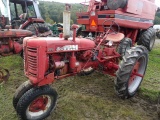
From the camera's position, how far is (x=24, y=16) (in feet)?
22.9

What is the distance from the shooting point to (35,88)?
99.2 inches

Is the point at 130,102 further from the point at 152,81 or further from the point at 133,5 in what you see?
the point at 133,5

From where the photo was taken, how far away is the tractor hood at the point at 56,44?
2.42 meters

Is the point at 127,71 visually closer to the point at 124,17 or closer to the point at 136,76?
the point at 136,76

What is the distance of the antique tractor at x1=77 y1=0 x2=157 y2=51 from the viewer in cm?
521

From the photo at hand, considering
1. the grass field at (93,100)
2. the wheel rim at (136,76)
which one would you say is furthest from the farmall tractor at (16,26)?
the wheel rim at (136,76)

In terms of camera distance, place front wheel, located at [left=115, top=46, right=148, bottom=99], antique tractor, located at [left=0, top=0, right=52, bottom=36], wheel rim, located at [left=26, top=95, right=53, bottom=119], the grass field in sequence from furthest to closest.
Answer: antique tractor, located at [left=0, top=0, right=52, bottom=36]
front wheel, located at [left=115, top=46, right=148, bottom=99]
the grass field
wheel rim, located at [left=26, top=95, right=53, bottom=119]

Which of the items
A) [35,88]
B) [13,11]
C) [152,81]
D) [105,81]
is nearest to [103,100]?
[105,81]

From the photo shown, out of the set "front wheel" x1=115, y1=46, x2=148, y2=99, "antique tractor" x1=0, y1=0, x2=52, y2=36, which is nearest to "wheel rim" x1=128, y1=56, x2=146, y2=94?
"front wheel" x1=115, y1=46, x2=148, y2=99

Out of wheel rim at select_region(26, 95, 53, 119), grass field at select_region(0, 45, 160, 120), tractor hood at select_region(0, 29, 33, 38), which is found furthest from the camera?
tractor hood at select_region(0, 29, 33, 38)

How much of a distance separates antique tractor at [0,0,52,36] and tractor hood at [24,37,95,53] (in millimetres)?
3502

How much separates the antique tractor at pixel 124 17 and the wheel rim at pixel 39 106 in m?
2.50

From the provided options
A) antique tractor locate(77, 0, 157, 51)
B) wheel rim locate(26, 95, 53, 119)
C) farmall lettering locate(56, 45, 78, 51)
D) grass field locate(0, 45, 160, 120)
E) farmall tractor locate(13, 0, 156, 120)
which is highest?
antique tractor locate(77, 0, 157, 51)

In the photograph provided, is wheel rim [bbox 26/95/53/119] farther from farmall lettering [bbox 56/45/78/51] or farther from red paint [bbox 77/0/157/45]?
red paint [bbox 77/0/157/45]
